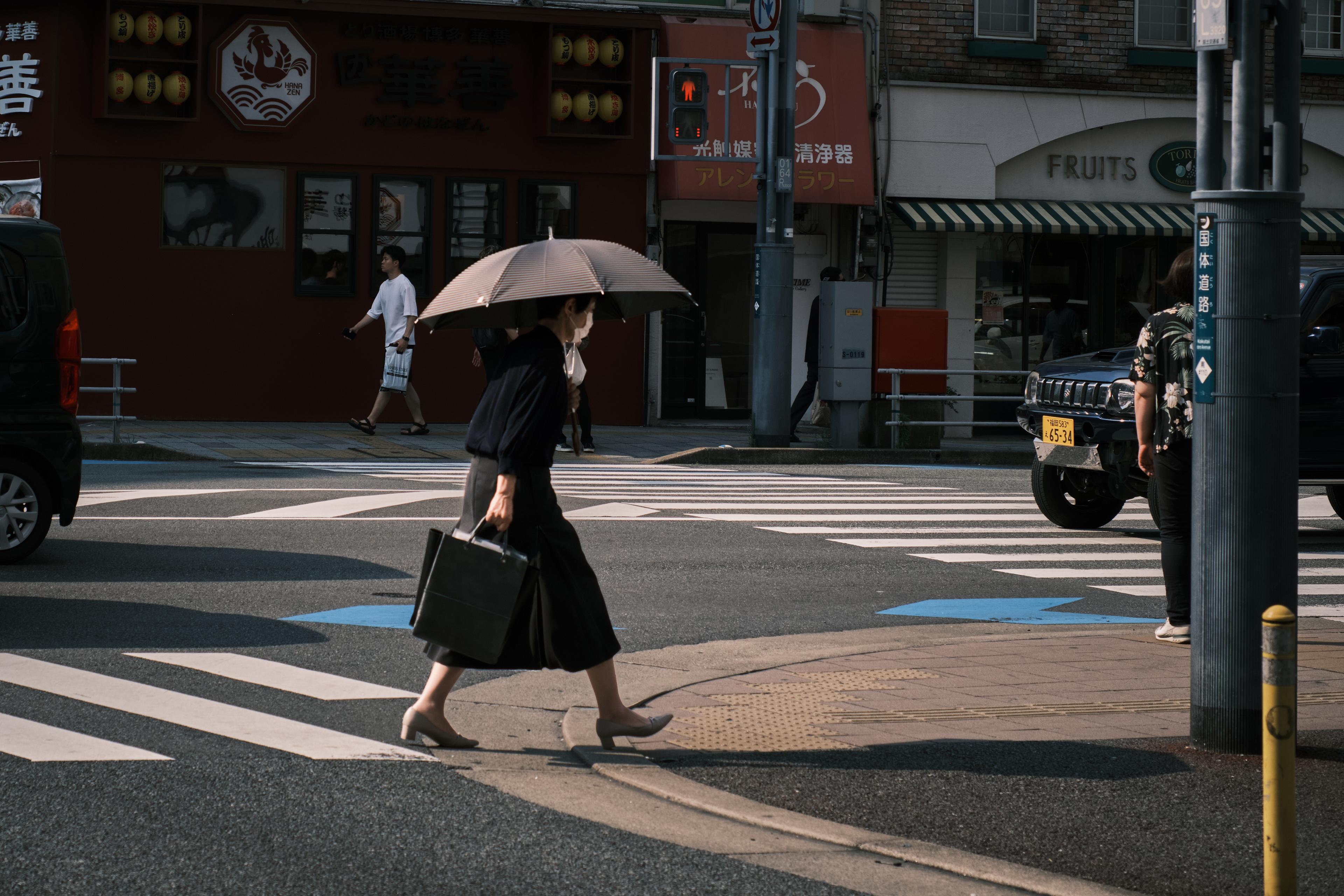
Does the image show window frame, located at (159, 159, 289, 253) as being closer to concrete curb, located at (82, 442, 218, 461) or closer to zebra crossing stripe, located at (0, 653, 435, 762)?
concrete curb, located at (82, 442, 218, 461)

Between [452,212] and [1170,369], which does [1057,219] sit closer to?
[452,212]

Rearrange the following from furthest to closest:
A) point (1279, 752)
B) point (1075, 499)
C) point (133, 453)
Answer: point (133, 453) → point (1075, 499) → point (1279, 752)

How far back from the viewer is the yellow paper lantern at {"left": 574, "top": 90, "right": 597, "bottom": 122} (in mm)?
22016

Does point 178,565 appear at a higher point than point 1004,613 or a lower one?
higher

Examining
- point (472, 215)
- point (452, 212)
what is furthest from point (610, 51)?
point (452, 212)

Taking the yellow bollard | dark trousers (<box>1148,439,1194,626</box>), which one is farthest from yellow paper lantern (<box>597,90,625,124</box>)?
the yellow bollard

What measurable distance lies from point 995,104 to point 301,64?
9.29 m

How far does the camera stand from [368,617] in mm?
8477

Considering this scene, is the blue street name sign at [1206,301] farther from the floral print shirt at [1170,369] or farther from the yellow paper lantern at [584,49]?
the yellow paper lantern at [584,49]

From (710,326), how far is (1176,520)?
15.3m

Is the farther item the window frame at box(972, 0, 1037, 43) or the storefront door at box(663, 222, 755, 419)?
the window frame at box(972, 0, 1037, 43)

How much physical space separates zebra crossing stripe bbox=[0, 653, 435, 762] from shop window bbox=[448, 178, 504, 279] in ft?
50.3

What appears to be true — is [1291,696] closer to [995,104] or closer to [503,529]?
[503,529]

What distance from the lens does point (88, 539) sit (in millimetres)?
10930
